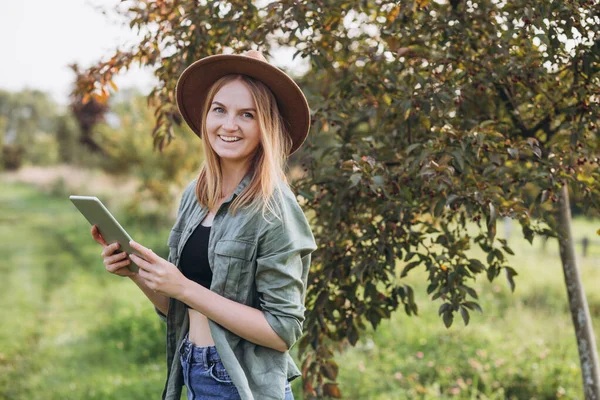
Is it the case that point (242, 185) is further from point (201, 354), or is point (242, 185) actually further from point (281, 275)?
point (201, 354)

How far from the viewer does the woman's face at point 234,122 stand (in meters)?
1.81

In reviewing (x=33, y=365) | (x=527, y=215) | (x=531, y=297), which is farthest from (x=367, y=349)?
(x=527, y=215)

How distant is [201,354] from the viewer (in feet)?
5.94

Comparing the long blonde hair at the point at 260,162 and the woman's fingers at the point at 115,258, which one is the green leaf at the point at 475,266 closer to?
the long blonde hair at the point at 260,162

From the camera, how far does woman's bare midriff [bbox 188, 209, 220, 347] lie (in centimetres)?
182

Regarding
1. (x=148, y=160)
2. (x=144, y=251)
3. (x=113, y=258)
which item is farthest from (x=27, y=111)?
(x=144, y=251)

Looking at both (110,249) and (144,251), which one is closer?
(144,251)

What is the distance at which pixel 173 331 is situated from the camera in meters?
1.98

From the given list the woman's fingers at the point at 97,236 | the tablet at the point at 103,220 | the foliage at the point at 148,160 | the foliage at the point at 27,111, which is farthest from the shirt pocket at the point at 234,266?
the foliage at the point at 27,111

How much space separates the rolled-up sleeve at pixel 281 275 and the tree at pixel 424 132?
63cm

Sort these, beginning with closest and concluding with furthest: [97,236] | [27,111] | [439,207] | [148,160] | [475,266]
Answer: [97,236]
[439,207]
[475,266]
[148,160]
[27,111]

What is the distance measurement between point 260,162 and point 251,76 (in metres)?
0.25

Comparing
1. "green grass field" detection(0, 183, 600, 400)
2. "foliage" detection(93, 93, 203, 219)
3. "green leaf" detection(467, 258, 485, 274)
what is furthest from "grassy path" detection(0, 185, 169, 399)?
"green leaf" detection(467, 258, 485, 274)

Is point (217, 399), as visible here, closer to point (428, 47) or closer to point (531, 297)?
point (428, 47)
